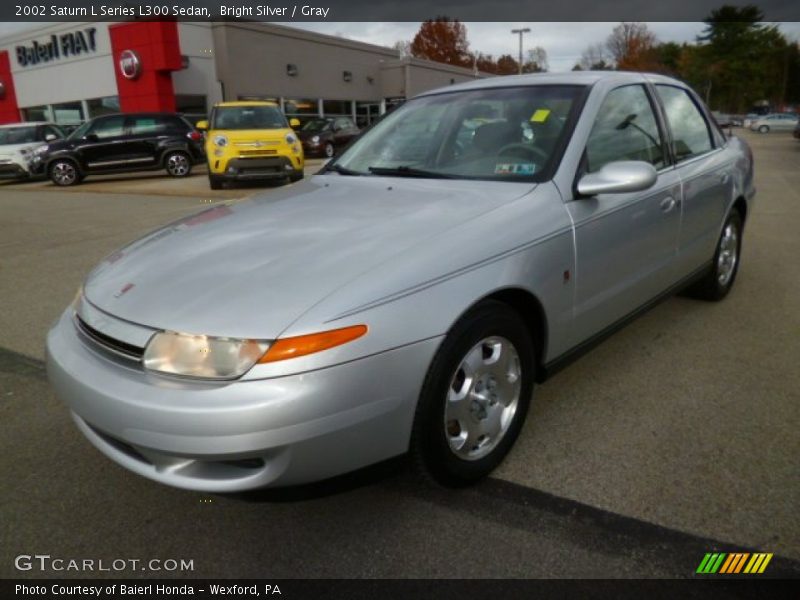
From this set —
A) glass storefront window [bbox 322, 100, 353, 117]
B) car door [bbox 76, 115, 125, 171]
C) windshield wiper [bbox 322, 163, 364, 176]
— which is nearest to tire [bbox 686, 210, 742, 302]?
windshield wiper [bbox 322, 163, 364, 176]

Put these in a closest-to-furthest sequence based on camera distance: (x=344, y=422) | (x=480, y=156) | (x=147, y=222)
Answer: (x=344, y=422)
(x=480, y=156)
(x=147, y=222)

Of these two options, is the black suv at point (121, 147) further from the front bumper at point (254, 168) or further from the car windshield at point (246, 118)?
the front bumper at point (254, 168)

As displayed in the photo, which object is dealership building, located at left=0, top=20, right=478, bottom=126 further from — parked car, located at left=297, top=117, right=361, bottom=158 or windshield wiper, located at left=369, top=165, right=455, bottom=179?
windshield wiper, located at left=369, top=165, right=455, bottom=179

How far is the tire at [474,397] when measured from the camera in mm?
2066

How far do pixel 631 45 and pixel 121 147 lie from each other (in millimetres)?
67810

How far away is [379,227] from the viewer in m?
2.34

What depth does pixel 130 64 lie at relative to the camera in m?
21.2

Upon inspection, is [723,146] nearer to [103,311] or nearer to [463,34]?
[103,311]

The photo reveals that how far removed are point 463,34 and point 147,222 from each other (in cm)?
5882

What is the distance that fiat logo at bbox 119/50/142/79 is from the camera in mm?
21078

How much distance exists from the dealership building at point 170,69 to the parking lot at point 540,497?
67.0ft

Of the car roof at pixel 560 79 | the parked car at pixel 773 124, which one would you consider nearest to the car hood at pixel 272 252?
the car roof at pixel 560 79

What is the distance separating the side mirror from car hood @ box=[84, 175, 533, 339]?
0.95 feet

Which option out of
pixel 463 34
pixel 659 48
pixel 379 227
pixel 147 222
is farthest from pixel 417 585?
pixel 659 48
